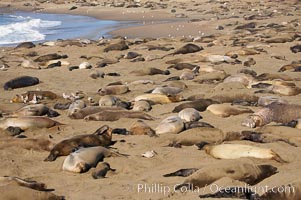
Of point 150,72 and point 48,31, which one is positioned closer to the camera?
point 150,72

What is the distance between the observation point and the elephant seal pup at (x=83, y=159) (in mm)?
5316

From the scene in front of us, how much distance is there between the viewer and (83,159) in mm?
5387

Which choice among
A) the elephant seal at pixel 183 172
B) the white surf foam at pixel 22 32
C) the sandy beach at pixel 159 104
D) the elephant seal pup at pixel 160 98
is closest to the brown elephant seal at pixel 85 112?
the sandy beach at pixel 159 104

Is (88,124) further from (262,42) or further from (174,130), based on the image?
(262,42)

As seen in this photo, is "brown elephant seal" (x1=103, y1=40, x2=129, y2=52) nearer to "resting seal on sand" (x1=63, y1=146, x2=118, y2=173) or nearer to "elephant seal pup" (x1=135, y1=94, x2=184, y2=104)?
"elephant seal pup" (x1=135, y1=94, x2=184, y2=104)

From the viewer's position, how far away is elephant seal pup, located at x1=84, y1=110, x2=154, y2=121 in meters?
7.52

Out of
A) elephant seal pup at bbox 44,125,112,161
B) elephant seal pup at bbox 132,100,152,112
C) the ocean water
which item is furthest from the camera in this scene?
the ocean water

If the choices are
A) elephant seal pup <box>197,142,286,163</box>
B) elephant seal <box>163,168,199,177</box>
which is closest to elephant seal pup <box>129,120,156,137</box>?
elephant seal pup <box>197,142,286,163</box>

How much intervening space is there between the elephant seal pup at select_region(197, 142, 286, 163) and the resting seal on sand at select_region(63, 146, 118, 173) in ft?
4.29

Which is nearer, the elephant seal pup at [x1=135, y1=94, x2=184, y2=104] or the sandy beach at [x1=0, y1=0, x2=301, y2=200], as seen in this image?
the sandy beach at [x1=0, y1=0, x2=301, y2=200]

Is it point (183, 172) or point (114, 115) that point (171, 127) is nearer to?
point (114, 115)

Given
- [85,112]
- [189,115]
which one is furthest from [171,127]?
[85,112]

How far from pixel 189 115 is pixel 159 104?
1.40 metres

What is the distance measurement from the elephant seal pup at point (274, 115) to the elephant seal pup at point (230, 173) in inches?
78.4
